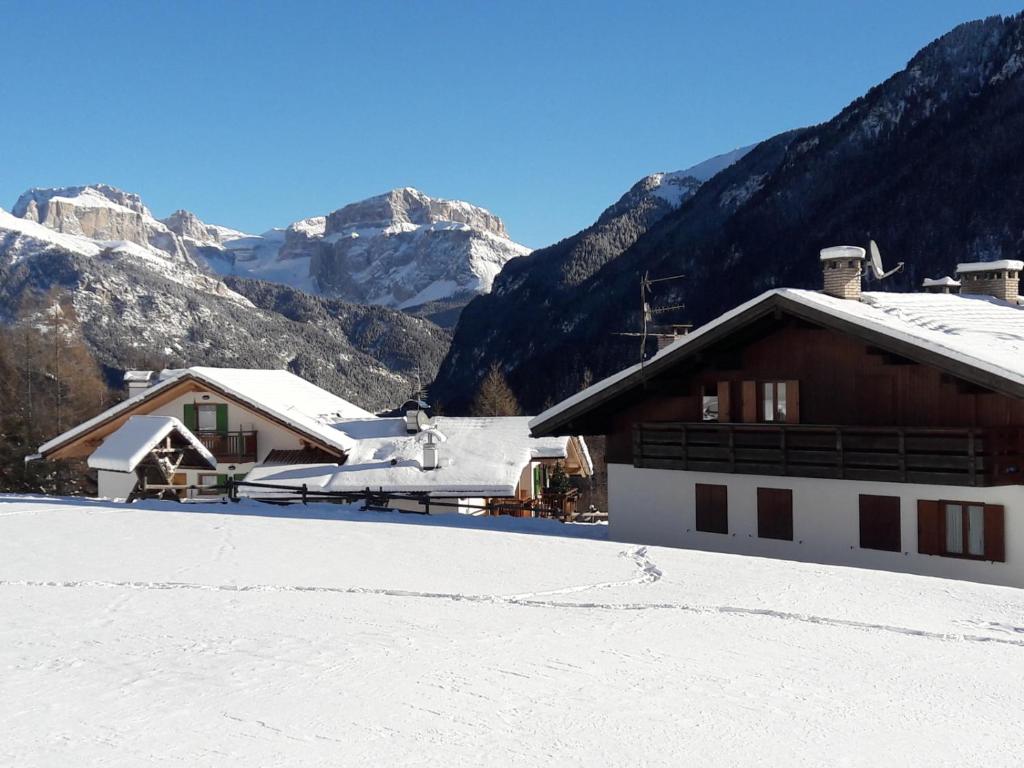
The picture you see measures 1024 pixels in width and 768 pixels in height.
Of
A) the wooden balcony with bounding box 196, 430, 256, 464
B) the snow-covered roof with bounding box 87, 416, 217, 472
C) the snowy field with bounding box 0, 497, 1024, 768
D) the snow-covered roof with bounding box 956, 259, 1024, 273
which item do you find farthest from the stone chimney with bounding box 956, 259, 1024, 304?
the snow-covered roof with bounding box 87, 416, 217, 472

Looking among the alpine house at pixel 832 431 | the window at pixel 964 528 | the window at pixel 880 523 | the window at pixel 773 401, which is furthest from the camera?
the window at pixel 773 401

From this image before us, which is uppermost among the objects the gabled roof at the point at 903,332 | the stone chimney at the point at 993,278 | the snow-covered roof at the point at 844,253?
the stone chimney at the point at 993,278

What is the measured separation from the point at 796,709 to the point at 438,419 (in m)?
25.8

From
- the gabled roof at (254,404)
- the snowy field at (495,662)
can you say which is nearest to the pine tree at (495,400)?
the gabled roof at (254,404)

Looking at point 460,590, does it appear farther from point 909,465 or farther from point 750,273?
point 750,273

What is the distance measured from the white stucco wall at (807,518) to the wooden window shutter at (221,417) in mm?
14830

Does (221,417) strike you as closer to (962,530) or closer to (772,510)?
(772,510)

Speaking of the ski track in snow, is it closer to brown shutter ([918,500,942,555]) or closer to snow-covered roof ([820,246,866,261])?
brown shutter ([918,500,942,555])

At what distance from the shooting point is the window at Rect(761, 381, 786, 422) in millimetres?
19141

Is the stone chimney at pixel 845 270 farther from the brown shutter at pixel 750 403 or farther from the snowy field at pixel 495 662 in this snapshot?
the snowy field at pixel 495 662

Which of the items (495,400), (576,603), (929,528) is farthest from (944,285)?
(495,400)

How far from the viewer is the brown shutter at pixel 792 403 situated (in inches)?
740

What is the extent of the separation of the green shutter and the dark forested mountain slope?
96.7 meters

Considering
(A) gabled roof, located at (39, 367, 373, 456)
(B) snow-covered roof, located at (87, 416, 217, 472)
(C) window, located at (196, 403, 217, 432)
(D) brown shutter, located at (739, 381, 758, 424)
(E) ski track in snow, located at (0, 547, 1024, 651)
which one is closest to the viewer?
(E) ski track in snow, located at (0, 547, 1024, 651)
